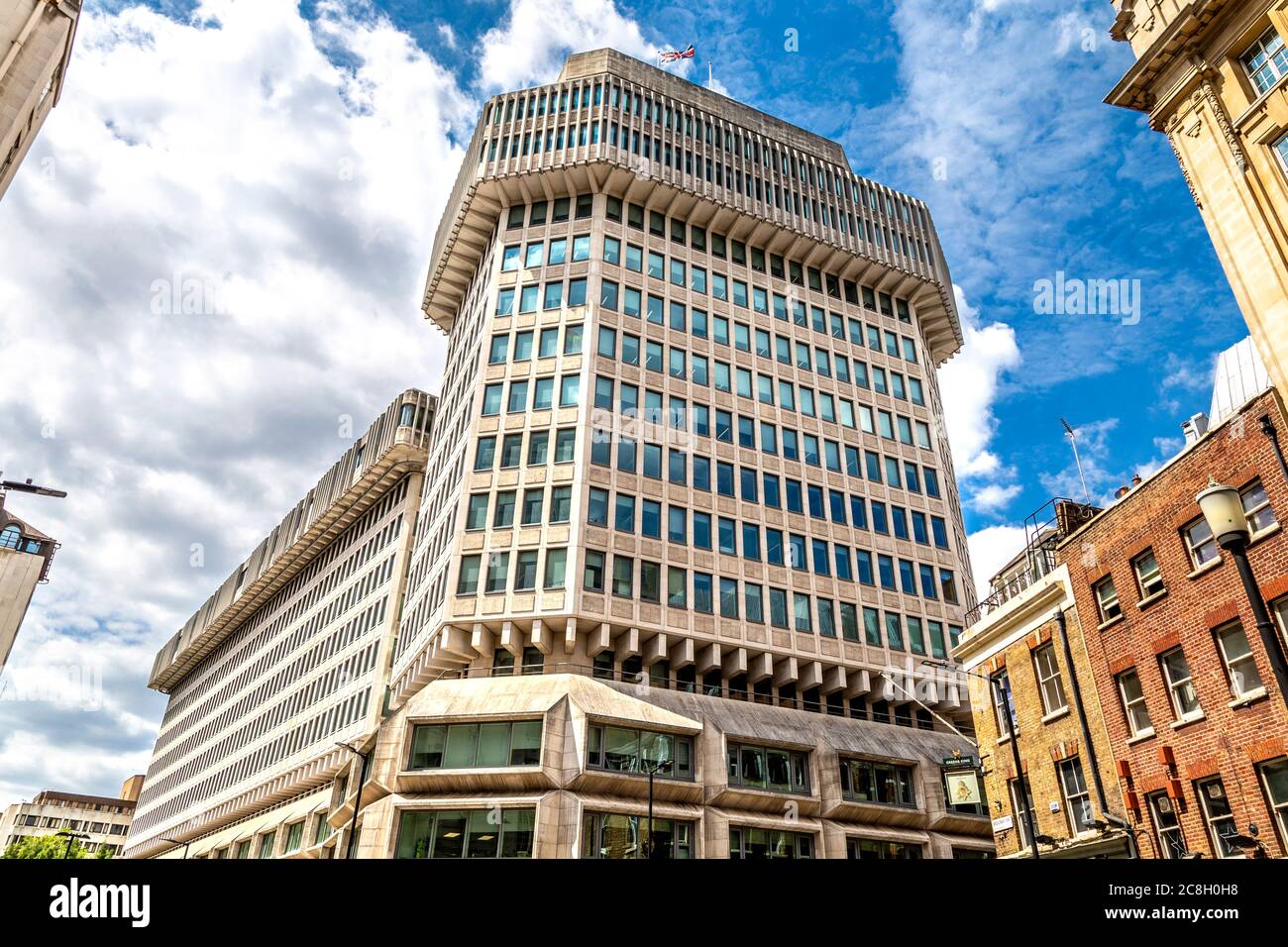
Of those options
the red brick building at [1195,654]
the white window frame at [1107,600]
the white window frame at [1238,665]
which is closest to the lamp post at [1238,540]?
the red brick building at [1195,654]

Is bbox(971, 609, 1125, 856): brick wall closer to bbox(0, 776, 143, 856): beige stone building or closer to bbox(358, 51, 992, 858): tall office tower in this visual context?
bbox(358, 51, 992, 858): tall office tower

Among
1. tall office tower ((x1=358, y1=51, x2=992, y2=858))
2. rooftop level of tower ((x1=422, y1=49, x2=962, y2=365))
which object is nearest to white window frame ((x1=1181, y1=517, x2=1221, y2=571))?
tall office tower ((x1=358, y1=51, x2=992, y2=858))

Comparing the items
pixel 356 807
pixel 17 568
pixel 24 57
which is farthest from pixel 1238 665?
pixel 17 568

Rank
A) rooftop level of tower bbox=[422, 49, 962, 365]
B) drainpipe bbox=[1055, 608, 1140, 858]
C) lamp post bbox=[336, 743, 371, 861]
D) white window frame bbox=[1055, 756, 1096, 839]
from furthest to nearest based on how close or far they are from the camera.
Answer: rooftop level of tower bbox=[422, 49, 962, 365]
lamp post bbox=[336, 743, 371, 861]
white window frame bbox=[1055, 756, 1096, 839]
drainpipe bbox=[1055, 608, 1140, 858]

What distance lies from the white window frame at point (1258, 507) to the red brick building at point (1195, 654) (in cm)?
3

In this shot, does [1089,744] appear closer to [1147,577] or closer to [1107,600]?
[1107,600]

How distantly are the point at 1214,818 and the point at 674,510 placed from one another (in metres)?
32.6

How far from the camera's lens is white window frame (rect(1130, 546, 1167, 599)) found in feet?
73.6

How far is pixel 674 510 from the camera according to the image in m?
49.5

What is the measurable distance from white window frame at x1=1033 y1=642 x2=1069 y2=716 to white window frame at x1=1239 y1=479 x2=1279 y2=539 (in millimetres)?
7643

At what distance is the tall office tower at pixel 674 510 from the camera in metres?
39.5

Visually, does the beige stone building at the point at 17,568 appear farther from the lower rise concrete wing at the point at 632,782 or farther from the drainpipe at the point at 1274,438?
the drainpipe at the point at 1274,438

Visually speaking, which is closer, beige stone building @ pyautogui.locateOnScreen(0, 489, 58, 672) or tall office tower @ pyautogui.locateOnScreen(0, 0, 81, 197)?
tall office tower @ pyautogui.locateOnScreen(0, 0, 81, 197)
